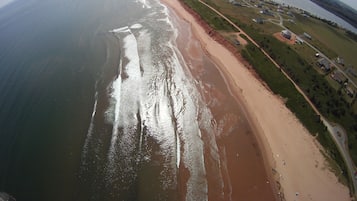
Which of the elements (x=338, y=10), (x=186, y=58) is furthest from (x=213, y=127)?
(x=338, y=10)

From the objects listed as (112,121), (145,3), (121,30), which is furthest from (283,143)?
(145,3)

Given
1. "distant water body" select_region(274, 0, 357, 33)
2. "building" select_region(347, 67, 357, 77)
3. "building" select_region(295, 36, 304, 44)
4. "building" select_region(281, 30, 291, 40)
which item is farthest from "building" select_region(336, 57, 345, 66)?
"distant water body" select_region(274, 0, 357, 33)

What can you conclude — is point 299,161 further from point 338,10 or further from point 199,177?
point 338,10

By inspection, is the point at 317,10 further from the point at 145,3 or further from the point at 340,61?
the point at 145,3

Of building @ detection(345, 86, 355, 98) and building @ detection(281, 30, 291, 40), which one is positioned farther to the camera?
building @ detection(281, 30, 291, 40)

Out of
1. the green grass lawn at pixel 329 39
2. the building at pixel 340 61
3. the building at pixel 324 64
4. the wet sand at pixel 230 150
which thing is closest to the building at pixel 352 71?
the building at pixel 340 61

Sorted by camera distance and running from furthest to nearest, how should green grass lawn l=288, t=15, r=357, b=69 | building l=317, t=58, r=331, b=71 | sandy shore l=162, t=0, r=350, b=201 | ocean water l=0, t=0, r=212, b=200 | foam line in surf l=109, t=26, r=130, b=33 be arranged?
green grass lawn l=288, t=15, r=357, b=69
foam line in surf l=109, t=26, r=130, b=33
building l=317, t=58, r=331, b=71
sandy shore l=162, t=0, r=350, b=201
ocean water l=0, t=0, r=212, b=200

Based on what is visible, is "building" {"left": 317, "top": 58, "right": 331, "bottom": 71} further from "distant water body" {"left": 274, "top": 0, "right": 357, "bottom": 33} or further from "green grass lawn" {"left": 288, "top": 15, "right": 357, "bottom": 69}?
"distant water body" {"left": 274, "top": 0, "right": 357, "bottom": 33}
